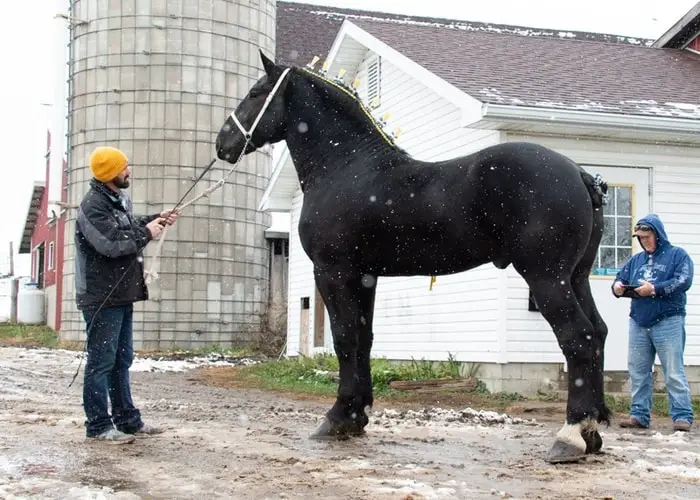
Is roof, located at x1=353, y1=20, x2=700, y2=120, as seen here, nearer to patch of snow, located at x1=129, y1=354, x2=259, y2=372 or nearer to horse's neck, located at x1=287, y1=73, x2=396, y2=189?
horse's neck, located at x1=287, y1=73, x2=396, y2=189

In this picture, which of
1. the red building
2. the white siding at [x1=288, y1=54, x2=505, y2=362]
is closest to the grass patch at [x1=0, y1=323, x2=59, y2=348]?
the red building

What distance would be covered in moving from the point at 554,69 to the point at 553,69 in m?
0.02

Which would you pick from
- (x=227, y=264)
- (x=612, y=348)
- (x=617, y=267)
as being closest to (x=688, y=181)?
(x=617, y=267)

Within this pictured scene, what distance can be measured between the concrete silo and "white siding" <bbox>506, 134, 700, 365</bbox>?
438 inches

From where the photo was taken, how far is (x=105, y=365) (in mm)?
5996

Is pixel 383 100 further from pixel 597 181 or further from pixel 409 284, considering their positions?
pixel 597 181

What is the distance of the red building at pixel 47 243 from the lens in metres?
27.6

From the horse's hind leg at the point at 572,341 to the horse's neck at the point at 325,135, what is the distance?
1.57m

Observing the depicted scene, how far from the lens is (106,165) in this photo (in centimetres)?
607

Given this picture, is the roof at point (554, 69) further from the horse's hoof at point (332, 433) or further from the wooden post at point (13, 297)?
the wooden post at point (13, 297)

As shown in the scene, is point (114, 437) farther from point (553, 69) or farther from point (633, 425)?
point (553, 69)

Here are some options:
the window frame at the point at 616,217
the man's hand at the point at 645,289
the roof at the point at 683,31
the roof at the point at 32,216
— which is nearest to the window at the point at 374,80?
the window frame at the point at 616,217

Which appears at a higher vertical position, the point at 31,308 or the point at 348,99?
the point at 348,99

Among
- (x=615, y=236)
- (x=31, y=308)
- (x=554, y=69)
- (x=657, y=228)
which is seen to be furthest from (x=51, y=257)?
(x=657, y=228)
